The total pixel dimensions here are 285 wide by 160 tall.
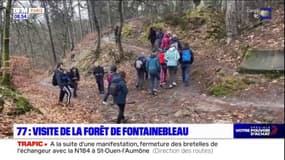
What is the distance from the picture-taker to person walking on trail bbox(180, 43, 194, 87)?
3686 millimetres

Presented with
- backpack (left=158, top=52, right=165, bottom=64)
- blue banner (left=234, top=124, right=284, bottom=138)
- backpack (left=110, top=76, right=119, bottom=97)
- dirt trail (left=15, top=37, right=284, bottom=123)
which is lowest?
blue banner (left=234, top=124, right=284, bottom=138)

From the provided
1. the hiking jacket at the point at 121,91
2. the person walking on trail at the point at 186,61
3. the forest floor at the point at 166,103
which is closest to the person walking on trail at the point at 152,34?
the forest floor at the point at 166,103

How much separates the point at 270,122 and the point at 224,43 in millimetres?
670

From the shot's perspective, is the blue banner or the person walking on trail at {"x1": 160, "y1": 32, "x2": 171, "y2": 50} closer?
the blue banner

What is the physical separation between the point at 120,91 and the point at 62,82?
1.64 feet

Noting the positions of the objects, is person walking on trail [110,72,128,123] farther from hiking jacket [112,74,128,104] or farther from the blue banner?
the blue banner

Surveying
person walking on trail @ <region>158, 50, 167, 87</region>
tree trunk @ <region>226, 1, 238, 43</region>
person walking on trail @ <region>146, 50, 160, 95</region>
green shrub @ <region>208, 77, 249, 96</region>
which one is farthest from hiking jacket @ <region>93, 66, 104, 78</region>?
tree trunk @ <region>226, 1, 238, 43</region>

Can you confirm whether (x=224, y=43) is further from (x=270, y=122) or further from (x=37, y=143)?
(x=37, y=143)

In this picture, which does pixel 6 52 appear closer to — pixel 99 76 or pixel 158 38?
pixel 99 76

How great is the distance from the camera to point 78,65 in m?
3.98

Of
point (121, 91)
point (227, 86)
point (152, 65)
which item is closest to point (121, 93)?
point (121, 91)

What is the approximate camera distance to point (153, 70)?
377 centimetres

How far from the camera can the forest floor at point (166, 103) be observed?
11.3 ft

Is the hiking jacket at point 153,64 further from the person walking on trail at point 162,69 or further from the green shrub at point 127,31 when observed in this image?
the green shrub at point 127,31
